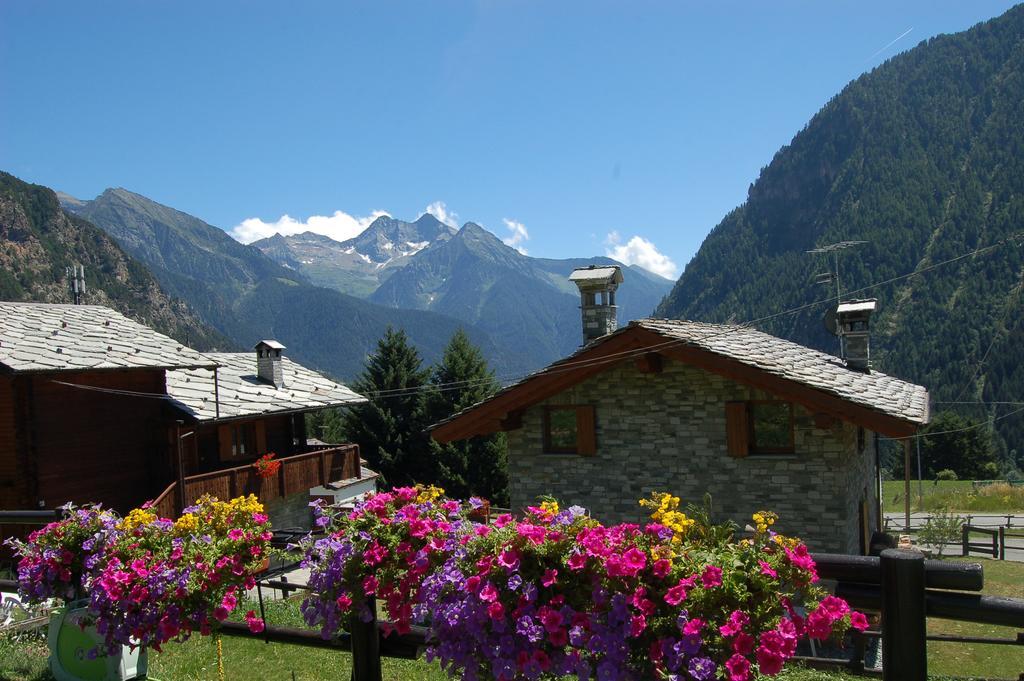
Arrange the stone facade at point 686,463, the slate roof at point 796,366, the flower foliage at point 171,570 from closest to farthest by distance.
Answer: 1. the flower foliage at point 171,570
2. the slate roof at point 796,366
3. the stone facade at point 686,463

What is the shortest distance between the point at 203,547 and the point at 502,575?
189 centimetres

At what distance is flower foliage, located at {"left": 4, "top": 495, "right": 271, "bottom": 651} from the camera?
408cm

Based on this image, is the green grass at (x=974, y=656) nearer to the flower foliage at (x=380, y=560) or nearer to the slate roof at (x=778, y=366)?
the slate roof at (x=778, y=366)

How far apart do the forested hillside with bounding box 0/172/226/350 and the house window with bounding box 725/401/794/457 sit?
87.1 m

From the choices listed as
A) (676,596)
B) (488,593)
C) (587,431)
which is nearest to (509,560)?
(488,593)

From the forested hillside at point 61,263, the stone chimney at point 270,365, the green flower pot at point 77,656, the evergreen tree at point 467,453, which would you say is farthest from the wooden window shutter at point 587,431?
the forested hillside at point 61,263

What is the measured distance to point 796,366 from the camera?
15.2 m

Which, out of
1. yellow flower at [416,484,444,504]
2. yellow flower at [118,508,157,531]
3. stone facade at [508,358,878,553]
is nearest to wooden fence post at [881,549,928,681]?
yellow flower at [416,484,444,504]

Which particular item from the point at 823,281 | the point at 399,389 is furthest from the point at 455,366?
the point at 823,281

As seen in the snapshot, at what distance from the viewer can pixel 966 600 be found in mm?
2789

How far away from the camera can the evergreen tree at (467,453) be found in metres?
34.5

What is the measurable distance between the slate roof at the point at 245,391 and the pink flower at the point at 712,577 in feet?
61.8

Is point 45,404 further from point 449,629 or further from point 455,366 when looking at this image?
point 455,366

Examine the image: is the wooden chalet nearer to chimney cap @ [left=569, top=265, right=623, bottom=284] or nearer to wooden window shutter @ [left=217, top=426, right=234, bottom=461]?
wooden window shutter @ [left=217, top=426, right=234, bottom=461]
